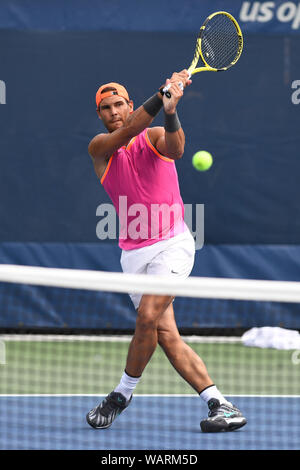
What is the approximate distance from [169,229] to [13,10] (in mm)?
3311

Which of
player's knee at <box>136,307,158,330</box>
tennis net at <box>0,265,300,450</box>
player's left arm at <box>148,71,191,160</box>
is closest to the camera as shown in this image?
tennis net at <box>0,265,300,450</box>

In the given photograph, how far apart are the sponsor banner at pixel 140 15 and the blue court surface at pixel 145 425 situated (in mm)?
3157

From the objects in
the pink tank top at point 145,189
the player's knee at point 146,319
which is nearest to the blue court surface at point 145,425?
the player's knee at point 146,319

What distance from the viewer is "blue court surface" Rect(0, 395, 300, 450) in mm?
4062

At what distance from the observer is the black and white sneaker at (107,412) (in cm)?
441

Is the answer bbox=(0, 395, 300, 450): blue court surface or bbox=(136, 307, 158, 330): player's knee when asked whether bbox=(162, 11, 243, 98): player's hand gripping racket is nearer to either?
bbox=(136, 307, 158, 330): player's knee

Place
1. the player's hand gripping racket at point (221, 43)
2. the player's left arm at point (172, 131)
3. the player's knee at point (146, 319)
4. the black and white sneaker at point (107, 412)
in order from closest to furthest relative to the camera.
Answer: the player's left arm at point (172, 131), the player's knee at point (146, 319), the black and white sneaker at point (107, 412), the player's hand gripping racket at point (221, 43)

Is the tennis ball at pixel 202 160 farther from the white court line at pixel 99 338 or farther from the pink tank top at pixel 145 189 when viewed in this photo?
the pink tank top at pixel 145 189

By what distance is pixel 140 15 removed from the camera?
23.6ft

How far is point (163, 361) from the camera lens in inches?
251

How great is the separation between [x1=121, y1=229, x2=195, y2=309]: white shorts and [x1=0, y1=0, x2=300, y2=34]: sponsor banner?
10.1 feet

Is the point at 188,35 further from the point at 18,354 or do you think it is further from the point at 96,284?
the point at 96,284

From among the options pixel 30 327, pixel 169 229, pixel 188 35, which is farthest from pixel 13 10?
pixel 169 229

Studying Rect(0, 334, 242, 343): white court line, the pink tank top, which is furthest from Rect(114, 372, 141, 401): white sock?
Rect(0, 334, 242, 343): white court line
